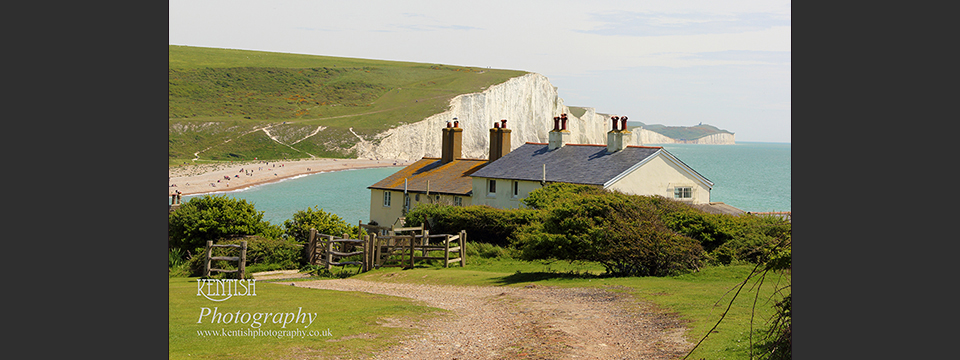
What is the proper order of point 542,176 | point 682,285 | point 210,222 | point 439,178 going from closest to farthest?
point 682,285, point 210,222, point 542,176, point 439,178

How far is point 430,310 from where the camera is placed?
16297 millimetres

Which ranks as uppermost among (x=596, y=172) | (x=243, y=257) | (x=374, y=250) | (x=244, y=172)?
(x=244, y=172)

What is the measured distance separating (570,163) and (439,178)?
9.38 metres

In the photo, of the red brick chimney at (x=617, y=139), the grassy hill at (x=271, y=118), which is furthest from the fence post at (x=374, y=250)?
the grassy hill at (x=271, y=118)

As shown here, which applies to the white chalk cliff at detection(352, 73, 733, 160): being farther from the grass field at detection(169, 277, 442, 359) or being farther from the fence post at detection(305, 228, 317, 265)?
the grass field at detection(169, 277, 442, 359)

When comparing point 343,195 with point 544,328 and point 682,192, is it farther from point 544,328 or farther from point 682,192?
point 544,328

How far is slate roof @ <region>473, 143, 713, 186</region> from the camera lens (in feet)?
119

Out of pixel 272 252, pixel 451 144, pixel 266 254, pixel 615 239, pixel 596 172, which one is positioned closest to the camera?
pixel 615 239

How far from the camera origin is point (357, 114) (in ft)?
598

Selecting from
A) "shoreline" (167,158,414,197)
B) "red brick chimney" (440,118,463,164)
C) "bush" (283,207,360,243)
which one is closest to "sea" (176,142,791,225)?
"shoreline" (167,158,414,197)

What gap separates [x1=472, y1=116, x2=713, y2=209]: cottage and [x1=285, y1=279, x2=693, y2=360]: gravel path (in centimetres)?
1774

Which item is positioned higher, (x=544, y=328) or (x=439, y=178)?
(x=439, y=178)

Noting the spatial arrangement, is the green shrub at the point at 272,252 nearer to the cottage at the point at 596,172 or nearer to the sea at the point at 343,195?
the cottage at the point at 596,172

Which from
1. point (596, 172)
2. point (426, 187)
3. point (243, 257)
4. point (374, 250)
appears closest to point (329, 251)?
point (374, 250)
